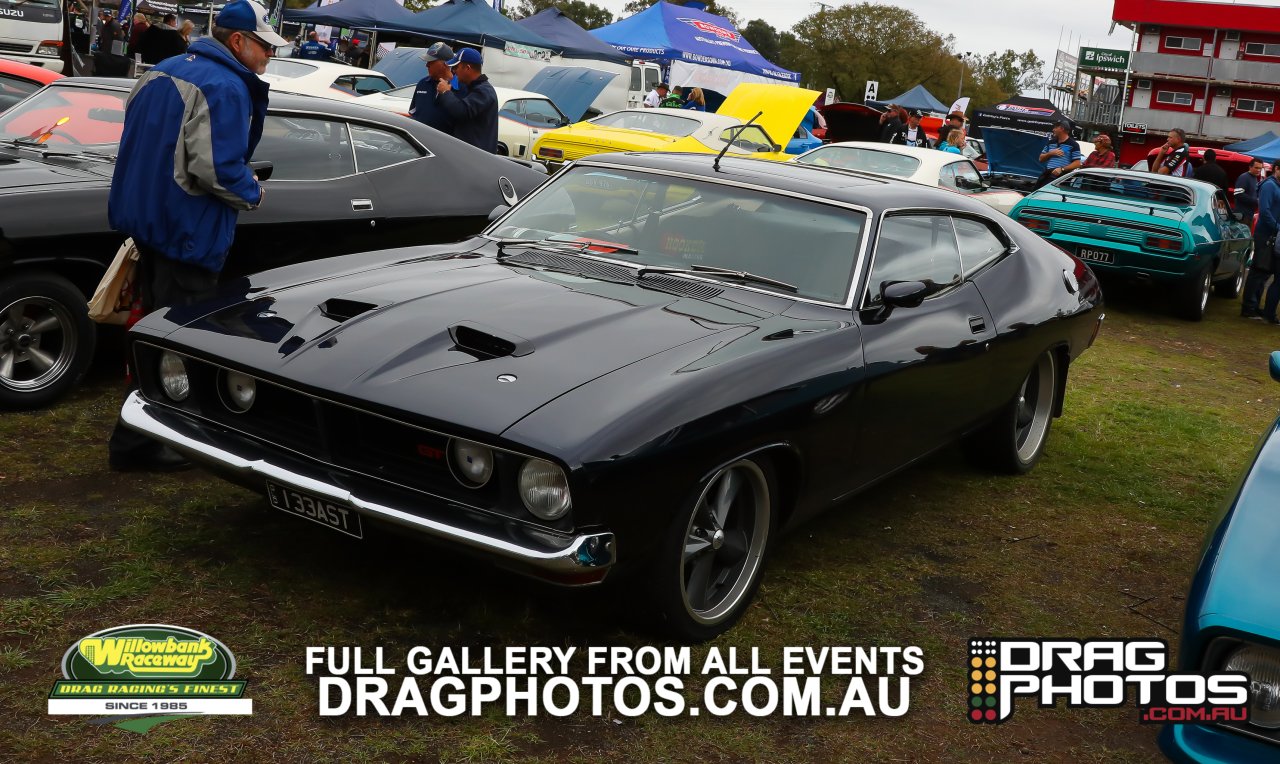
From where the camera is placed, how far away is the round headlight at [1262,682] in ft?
8.07

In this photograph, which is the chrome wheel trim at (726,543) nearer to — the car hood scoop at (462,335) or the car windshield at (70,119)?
the car hood scoop at (462,335)

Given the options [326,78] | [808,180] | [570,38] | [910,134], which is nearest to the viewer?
[808,180]

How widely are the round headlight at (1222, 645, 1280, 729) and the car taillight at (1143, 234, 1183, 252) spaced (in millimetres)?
9283

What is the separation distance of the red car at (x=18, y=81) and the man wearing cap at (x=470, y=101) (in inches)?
109

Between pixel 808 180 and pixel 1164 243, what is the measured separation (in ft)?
24.5

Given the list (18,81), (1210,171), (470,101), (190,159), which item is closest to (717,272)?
(190,159)

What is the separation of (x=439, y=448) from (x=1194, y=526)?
12.2 feet

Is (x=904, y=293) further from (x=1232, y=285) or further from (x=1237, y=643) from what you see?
(x=1232, y=285)

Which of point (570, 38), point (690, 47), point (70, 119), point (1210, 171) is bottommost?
point (1210, 171)

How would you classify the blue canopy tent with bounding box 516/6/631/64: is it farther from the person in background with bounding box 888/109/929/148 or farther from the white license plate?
the white license plate

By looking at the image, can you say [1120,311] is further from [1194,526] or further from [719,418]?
[719,418]

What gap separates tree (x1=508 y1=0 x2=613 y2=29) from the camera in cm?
9319

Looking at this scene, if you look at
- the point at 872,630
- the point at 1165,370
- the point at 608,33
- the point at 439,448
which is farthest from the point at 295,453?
the point at 608,33

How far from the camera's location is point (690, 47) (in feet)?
105
